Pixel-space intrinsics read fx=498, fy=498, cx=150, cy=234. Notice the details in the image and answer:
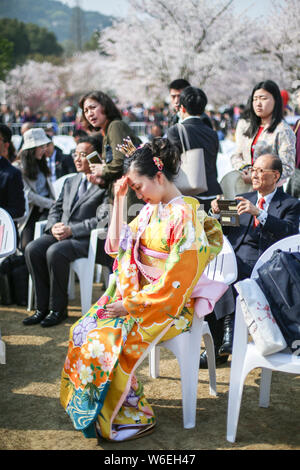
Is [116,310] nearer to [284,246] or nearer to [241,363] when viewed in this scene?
[241,363]

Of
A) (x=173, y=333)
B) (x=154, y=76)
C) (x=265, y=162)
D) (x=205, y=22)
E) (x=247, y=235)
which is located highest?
(x=205, y=22)

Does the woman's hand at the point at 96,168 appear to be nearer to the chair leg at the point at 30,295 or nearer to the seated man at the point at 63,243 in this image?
the seated man at the point at 63,243

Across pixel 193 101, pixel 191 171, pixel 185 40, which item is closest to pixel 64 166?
pixel 193 101

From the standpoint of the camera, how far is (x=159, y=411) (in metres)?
2.61

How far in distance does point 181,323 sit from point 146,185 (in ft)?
2.27

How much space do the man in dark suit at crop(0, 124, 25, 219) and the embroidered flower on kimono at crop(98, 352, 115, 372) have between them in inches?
85.1

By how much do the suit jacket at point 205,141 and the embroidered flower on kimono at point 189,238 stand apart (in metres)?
1.40

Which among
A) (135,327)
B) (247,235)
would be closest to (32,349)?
(135,327)

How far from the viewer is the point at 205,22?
1553 cm

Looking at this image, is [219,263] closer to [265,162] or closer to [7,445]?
[265,162]

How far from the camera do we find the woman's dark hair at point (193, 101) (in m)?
3.70

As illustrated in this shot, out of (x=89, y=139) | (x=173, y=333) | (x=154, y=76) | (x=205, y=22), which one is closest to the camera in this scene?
(x=173, y=333)

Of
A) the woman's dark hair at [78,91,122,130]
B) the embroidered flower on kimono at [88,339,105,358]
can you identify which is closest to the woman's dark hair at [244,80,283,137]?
the woman's dark hair at [78,91,122,130]

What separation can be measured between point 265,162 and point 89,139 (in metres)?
1.62
